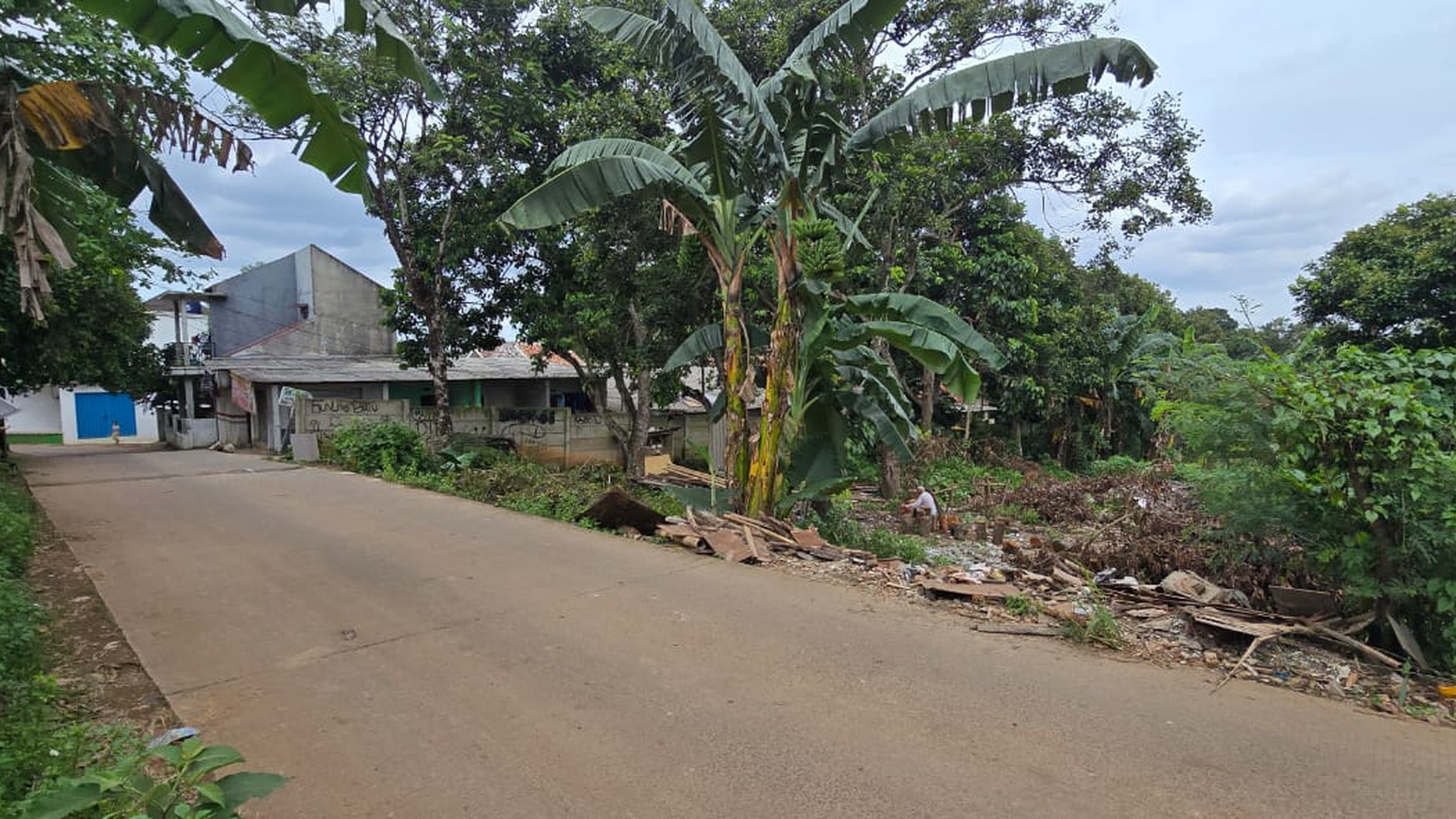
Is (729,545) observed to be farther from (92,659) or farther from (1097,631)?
(92,659)

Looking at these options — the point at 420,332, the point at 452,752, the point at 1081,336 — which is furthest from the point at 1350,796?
the point at 1081,336

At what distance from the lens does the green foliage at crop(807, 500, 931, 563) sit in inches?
324

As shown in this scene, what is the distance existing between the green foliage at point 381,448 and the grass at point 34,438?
89.2 ft

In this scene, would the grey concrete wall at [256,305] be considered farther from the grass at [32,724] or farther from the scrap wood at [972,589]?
the scrap wood at [972,589]

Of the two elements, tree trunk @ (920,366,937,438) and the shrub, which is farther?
tree trunk @ (920,366,937,438)

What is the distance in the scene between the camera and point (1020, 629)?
17.0ft

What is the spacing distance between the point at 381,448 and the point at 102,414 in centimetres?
2825

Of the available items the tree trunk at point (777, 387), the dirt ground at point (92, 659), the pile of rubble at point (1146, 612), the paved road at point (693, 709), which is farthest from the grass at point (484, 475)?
the dirt ground at point (92, 659)

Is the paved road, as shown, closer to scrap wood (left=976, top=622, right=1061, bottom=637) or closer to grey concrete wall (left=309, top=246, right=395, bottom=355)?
scrap wood (left=976, top=622, right=1061, bottom=637)

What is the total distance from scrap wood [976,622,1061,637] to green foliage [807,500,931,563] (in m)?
2.44

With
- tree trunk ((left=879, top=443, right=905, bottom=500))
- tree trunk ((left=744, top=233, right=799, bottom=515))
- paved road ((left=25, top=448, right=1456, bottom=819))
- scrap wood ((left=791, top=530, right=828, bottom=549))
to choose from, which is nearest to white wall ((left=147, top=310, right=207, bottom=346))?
tree trunk ((left=879, top=443, right=905, bottom=500))

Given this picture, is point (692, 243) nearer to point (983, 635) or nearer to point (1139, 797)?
point (983, 635)

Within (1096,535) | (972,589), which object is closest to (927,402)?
(1096,535)

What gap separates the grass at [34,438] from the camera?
31.7 m
